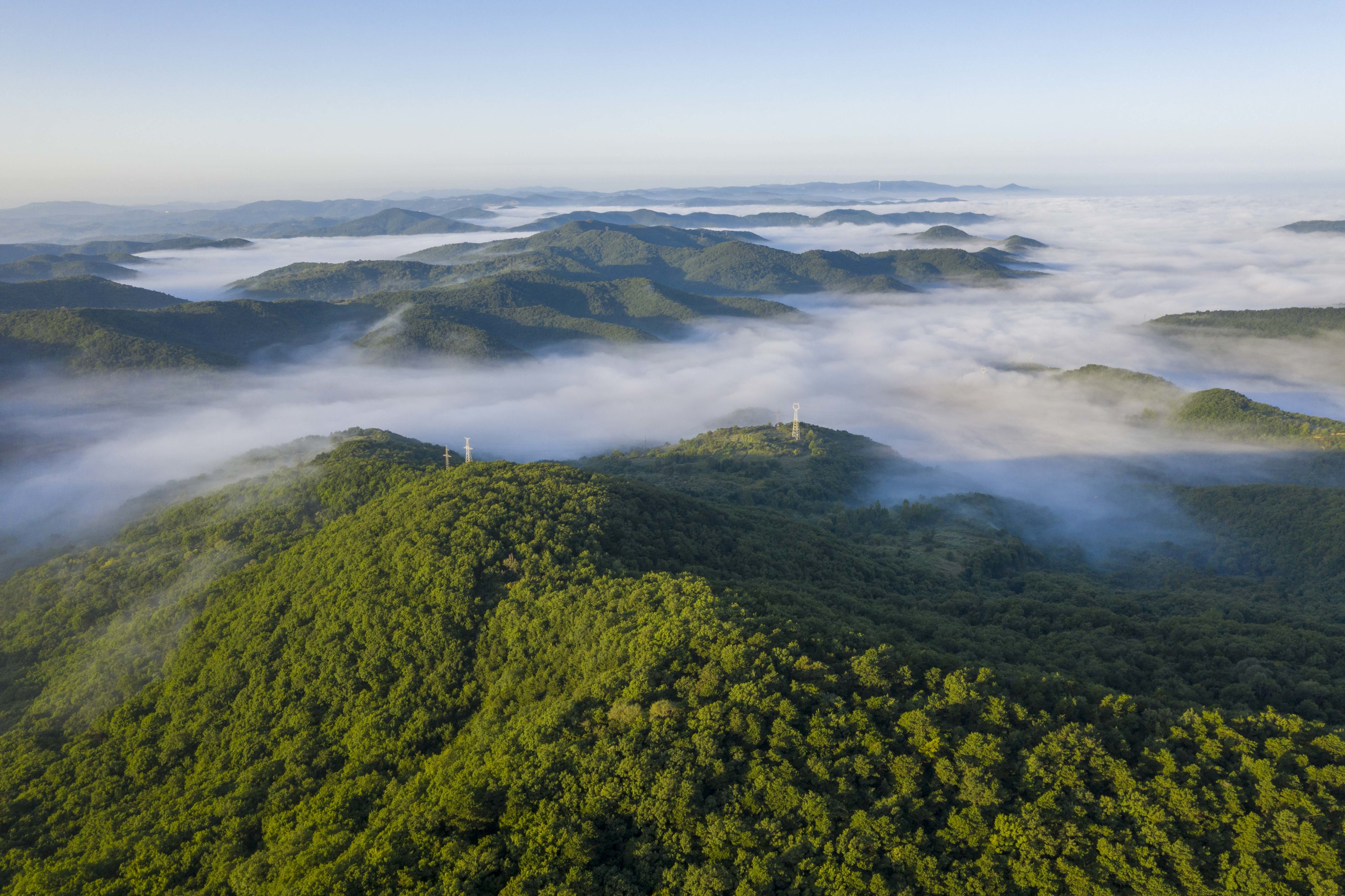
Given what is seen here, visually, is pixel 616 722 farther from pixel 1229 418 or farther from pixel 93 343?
pixel 93 343

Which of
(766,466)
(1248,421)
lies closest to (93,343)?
(766,466)

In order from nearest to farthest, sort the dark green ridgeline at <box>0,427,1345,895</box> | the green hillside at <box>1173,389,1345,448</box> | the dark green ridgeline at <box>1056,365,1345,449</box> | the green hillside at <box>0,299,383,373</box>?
the dark green ridgeline at <box>0,427,1345,895</box>
the green hillside at <box>1173,389,1345,448</box>
the dark green ridgeline at <box>1056,365,1345,449</box>
the green hillside at <box>0,299,383,373</box>

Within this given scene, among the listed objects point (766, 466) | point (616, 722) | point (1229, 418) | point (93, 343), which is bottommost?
point (1229, 418)

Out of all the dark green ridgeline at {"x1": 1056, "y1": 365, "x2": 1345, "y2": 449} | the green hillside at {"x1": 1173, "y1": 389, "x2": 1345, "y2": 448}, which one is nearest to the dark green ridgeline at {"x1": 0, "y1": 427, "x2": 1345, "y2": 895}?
the dark green ridgeline at {"x1": 1056, "y1": 365, "x2": 1345, "y2": 449}

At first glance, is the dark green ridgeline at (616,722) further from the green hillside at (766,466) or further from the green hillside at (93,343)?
the green hillside at (93,343)

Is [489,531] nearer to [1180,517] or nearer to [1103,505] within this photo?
[1180,517]

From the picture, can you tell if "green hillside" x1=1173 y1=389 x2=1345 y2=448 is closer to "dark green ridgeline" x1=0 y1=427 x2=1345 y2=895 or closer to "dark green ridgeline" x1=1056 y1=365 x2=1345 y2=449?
"dark green ridgeline" x1=1056 y1=365 x2=1345 y2=449

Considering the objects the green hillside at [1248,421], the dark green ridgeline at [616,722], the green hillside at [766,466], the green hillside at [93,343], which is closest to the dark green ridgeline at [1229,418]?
the green hillside at [1248,421]

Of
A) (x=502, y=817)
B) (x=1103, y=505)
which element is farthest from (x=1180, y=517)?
(x=502, y=817)
